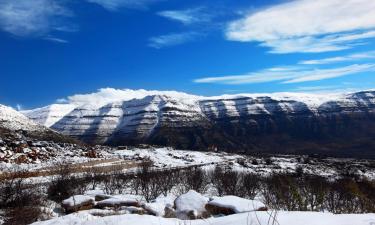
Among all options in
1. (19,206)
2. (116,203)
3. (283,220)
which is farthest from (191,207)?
(19,206)

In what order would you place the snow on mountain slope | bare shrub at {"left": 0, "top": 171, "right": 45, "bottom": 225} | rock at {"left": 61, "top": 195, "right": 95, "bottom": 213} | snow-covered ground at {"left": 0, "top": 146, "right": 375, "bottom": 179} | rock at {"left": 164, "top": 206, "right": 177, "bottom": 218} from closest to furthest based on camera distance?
rock at {"left": 164, "top": 206, "right": 177, "bottom": 218}
bare shrub at {"left": 0, "top": 171, "right": 45, "bottom": 225}
rock at {"left": 61, "top": 195, "right": 95, "bottom": 213}
snow-covered ground at {"left": 0, "top": 146, "right": 375, "bottom": 179}
the snow on mountain slope

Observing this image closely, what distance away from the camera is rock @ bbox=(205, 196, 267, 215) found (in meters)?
13.5

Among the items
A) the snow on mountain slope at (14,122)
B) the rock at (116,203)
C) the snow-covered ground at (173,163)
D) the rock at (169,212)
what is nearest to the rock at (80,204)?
the rock at (116,203)

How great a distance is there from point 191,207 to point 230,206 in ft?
5.48

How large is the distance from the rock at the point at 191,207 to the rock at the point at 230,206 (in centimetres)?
25

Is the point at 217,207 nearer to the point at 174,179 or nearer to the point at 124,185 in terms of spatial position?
the point at 124,185

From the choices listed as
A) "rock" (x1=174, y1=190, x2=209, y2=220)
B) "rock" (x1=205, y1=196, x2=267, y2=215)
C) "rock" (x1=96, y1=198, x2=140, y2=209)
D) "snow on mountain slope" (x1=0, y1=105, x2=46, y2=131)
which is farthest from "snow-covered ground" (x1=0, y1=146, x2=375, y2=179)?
"snow on mountain slope" (x1=0, y1=105, x2=46, y2=131)

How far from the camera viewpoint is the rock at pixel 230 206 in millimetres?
13516

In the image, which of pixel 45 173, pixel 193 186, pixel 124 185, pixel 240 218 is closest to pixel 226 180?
pixel 193 186

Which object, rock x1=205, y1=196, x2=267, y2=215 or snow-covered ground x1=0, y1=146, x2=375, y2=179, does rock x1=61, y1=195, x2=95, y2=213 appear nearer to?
rock x1=205, y1=196, x2=267, y2=215

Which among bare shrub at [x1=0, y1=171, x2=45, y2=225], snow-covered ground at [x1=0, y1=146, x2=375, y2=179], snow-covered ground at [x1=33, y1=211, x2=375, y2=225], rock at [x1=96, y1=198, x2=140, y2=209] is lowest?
snow-covered ground at [x1=0, y1=146, x2=375, y2=179]

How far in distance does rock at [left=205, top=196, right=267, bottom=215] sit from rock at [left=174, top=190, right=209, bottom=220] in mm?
251

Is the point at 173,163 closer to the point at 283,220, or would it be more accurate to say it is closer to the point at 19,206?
the point at 19,206

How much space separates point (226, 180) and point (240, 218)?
1409 inches
